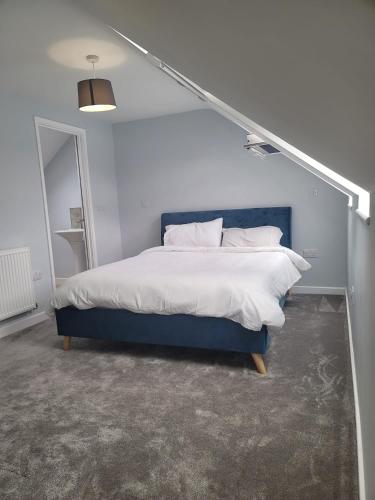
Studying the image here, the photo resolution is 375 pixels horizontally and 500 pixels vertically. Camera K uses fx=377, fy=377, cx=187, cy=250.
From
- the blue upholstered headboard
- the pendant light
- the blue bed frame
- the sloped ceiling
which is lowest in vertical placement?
the blue bed frame

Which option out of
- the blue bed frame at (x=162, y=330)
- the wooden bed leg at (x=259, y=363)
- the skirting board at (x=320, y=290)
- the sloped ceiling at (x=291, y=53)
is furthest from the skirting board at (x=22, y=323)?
the sloped ceiling at (x=291, y=53)

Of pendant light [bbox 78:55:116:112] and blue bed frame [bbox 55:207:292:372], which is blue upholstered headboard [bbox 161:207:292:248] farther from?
pendant light [bbox 78:55:116:112]

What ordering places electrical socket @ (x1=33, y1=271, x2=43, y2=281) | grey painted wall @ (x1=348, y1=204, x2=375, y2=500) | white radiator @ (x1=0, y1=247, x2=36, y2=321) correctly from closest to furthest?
grey painted wall @ (x1=348, y1=204, x2=375, y2=500) → white radiator @ (x1=0, y1=247, x2=36, y2=321) → electrical socket @ (x1=33, y1=271, x2=43, y2=281)

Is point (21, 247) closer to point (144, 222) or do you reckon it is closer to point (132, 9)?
point (144, 222)

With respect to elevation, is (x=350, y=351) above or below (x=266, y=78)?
below

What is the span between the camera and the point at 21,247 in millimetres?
3891

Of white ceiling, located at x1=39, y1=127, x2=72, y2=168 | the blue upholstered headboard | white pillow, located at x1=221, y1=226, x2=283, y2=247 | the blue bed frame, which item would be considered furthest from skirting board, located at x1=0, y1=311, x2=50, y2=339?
white ceiling, located at x1=39, y1=127, x2=72, y2=168

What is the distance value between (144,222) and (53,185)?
169cm

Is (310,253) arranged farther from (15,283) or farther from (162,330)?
(15,283)

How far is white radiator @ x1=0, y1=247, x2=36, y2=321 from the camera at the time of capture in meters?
3.64

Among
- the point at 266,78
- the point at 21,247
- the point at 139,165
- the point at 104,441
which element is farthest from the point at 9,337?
the point at 266,78

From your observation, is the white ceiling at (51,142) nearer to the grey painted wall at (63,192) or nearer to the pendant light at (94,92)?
the grey painted wall at (63,192)

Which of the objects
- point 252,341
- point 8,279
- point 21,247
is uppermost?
point 21,247

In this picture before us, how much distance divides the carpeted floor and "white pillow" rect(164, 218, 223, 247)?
167 centimetres
